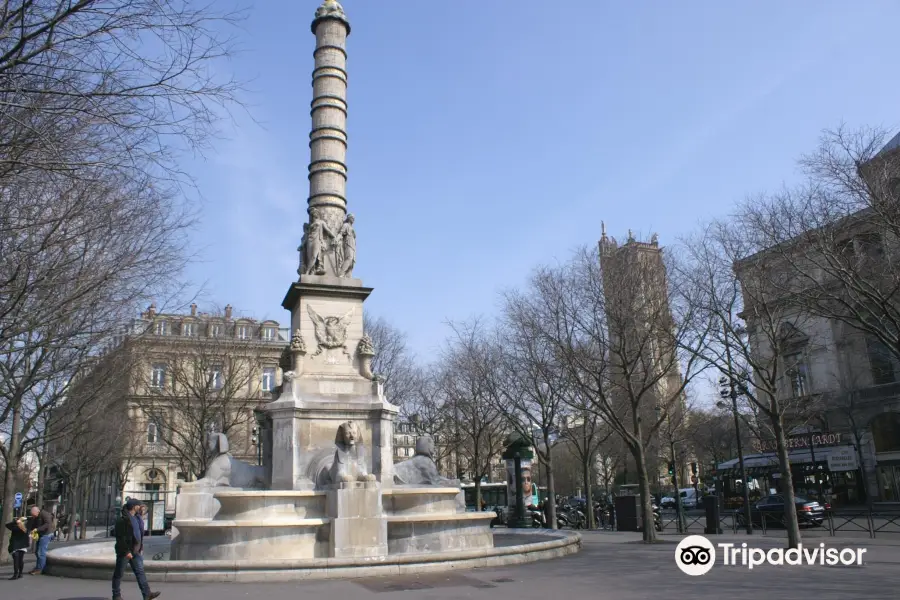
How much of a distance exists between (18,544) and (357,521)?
23.2 ft

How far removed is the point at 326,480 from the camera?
567 inches

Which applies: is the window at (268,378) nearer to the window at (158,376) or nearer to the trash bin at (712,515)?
the window at (158,376)

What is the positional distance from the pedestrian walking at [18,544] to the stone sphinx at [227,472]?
11.2 feet

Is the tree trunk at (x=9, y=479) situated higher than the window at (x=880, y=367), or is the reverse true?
the window at (x=880, y=367)

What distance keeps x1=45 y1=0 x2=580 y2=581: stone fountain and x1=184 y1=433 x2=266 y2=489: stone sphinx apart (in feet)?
0.08

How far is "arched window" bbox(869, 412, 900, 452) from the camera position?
A: 43156 mm

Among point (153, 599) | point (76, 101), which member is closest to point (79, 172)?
point (76, 101)

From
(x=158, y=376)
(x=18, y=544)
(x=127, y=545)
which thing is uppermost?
(x=158, y=376)

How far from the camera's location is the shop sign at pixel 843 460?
1651 inches

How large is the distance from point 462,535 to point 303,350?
A: 18.6 feet

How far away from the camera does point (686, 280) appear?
2109 cm

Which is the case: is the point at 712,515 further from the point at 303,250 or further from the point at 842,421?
the point at 842,421

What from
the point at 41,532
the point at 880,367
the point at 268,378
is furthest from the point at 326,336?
the point at 880,367

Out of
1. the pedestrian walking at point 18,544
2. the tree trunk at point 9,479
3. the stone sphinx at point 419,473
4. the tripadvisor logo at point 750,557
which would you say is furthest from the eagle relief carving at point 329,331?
the tree trunk at point 9,479
